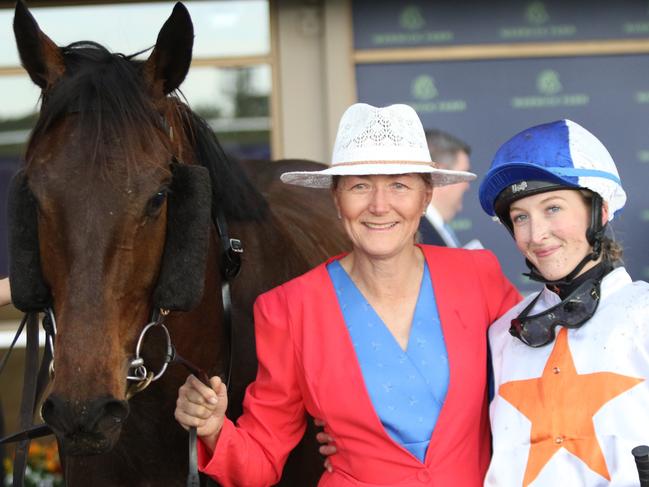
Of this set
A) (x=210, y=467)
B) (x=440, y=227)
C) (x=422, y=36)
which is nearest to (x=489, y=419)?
(x=210, y=467)

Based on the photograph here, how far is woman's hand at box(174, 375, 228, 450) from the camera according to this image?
2.57 metres

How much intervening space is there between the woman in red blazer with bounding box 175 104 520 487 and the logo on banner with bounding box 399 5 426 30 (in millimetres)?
4119

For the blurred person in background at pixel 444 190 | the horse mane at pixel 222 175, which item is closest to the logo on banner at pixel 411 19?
the blurred person in background at pixel 444 190

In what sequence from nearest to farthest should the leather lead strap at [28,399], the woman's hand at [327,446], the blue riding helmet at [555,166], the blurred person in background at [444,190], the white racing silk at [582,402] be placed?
the white racing silk at [582,402] < the blue riding helmet at [555,166] < the woman's hand at [327,446] < the leather lead strap at [28,399] < the blurred person in background at [444,190]

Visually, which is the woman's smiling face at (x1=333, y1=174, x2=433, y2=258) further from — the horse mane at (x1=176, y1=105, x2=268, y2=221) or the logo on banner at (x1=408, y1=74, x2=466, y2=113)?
the logo on banner at (x1=408, y1=74, x2=466, y2=113)

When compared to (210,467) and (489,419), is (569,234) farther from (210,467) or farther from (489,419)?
(210,467)

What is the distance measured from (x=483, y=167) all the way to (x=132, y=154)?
4687 millimetres

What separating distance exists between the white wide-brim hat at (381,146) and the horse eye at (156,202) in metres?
0.51

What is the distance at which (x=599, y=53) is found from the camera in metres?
6.87

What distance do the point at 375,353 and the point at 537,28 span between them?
15.5ft

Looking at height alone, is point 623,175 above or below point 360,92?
below

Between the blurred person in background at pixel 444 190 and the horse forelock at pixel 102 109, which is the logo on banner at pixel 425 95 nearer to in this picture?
the blurred person in background at pixel 444 190

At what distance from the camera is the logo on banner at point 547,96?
6.86 metres

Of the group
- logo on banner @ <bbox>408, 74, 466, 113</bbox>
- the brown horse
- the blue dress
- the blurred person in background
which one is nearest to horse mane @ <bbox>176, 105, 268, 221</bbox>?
the brown horse
